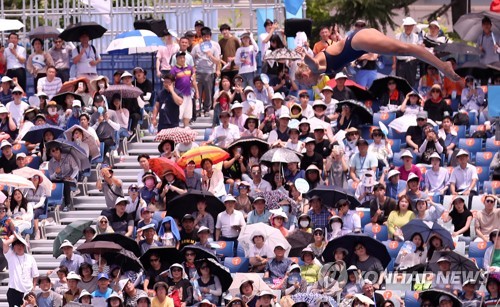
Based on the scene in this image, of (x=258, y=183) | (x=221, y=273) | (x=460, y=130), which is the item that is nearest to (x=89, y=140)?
(x=258, y=183)

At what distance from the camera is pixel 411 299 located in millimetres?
24297

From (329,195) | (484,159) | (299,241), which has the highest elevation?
(484,159)

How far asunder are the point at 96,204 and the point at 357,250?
231 inches

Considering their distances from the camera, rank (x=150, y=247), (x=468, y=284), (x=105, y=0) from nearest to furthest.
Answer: (x=468, y=284) < (x=150, y=247) < (x=105, y=0)

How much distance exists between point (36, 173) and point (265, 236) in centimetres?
437

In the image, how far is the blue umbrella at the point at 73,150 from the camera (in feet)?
93.2

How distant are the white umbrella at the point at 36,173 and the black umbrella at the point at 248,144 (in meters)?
2.99

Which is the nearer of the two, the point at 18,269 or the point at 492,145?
the point at 18,269

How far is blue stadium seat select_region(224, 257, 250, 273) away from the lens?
2566 cm

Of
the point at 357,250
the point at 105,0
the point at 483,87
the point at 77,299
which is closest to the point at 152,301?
the point at 77,299

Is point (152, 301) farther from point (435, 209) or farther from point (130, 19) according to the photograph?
point (130, 19)

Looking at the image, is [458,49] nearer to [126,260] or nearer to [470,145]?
[470,145]

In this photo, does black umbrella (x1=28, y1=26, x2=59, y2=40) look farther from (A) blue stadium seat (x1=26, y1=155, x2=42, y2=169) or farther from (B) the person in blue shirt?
(B) the person in blue shirt

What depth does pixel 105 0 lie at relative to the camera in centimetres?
3469
